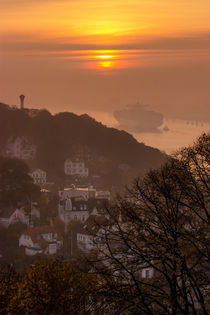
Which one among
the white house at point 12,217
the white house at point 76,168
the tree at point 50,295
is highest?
the white house at point 76,168

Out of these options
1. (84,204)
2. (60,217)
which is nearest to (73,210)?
(60,217)

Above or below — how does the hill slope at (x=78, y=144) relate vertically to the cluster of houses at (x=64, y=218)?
above

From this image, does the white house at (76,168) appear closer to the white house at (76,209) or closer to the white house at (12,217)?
the white house at (76,209)

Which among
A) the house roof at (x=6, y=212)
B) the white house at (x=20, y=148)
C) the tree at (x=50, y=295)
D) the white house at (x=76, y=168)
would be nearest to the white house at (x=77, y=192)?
the house roof at (x=6, y=212)

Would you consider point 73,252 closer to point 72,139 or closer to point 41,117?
point 72,139

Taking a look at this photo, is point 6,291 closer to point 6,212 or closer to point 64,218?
point 64,218

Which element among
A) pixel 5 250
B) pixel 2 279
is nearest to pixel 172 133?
pixel 5 250
